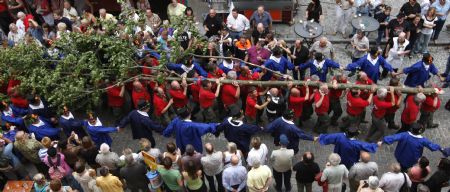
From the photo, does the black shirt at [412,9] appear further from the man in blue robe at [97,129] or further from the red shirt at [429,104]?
the man in blue robe at [97,129]

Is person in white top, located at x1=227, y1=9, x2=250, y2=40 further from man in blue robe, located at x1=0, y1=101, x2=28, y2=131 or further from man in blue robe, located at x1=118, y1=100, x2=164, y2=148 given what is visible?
man in blue robe, located at x1=0, y1=101, x2=28, y2=131

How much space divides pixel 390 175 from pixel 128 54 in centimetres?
628

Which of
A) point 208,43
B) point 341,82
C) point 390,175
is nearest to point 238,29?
point 208,43

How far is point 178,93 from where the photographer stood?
11.2m

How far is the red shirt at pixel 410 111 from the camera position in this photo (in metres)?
10.5

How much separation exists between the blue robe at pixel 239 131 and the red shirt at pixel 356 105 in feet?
7.54

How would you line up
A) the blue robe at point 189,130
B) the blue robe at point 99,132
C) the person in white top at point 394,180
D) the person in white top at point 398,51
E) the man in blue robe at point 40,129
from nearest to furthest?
the person in white top at point 394,180
the blue robe at point 189,130
the blue robe at point 99,132
the man in blue robe at point 40,129
the person in white top at point 398,51

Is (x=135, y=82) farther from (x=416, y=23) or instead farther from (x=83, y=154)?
(x=416, y=23)

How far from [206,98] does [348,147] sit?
352cm

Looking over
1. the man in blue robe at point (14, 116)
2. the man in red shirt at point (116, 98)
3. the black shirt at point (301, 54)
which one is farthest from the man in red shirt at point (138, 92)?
the black shirt at point (301, 54)

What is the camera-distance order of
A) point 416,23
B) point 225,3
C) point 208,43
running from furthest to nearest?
1. point 225,3
2. point 416,23
3. point 208,43

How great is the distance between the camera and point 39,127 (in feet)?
34.4

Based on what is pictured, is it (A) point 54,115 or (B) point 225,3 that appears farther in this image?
(B) point 225,3

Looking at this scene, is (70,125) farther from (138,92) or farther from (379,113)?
(379,113)
